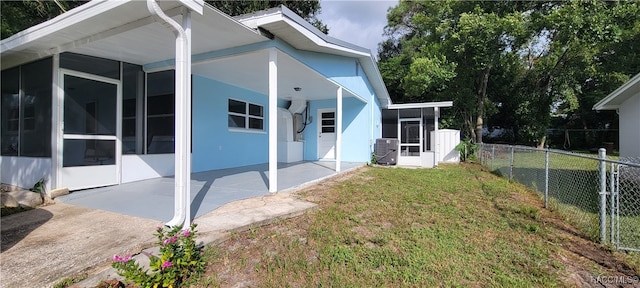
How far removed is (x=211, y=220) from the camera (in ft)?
11.6

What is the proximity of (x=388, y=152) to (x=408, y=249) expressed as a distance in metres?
7.91

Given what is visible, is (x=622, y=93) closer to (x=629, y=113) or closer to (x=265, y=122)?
(x=629, y=113)

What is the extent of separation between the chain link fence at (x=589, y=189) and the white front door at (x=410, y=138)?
10.5 feet

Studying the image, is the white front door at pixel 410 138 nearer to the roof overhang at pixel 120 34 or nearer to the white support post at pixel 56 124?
the roof overhang at pixel 120 34

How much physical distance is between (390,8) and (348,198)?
62.4 feet

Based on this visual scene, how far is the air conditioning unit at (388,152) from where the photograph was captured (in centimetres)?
1071

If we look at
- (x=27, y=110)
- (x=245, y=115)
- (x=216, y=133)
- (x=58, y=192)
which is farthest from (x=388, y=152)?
(x=27, y=110)

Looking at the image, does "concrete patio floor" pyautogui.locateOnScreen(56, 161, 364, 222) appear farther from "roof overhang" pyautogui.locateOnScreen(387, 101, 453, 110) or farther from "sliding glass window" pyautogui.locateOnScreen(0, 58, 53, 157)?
"roof overhang" pyautogui.locateOnScreen(387, 101, 453, 110)

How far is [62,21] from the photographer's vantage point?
3783mm

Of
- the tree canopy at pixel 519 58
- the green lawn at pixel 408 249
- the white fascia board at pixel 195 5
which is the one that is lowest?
the green lawn at pixel 408 249

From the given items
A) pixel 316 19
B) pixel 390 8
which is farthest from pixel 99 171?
pixel 390 8

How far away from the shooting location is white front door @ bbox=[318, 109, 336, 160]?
36.9 ft

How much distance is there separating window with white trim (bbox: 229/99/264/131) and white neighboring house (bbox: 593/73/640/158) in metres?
10.00

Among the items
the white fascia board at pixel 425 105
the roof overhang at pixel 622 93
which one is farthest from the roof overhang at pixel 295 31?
the roof overhang at pixel 622 93
